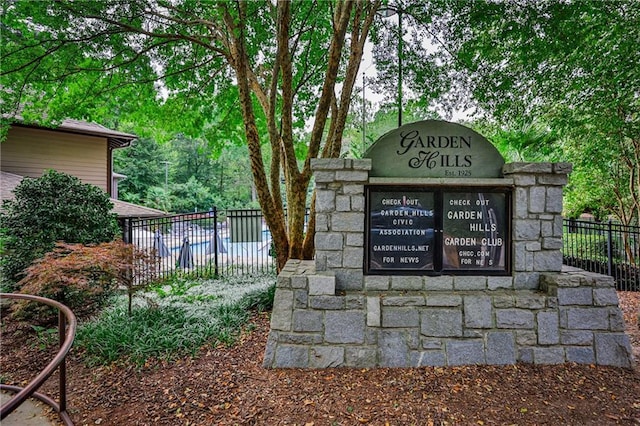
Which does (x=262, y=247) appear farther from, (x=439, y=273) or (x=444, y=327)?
(x=444, y=327)

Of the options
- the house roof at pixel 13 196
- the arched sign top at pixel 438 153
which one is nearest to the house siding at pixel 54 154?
the house roof at pixel 13 196

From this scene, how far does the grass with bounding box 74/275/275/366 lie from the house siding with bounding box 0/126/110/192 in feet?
21.1

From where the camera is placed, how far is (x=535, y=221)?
3264 millimetres

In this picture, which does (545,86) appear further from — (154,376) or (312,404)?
(154,376)

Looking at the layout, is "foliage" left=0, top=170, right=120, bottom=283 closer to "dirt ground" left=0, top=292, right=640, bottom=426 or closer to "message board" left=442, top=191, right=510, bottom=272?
"dirt ground" left=0, top=292, right=640, bottom=426

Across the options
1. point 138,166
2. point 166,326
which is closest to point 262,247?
point 166,326

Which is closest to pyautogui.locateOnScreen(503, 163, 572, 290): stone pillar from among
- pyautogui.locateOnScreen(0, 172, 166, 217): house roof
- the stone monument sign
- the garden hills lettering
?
the stone monument sign

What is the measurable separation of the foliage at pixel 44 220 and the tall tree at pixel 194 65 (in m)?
1.55

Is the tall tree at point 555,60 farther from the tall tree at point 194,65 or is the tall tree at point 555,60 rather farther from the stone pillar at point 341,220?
the stone pillar at point 341,220

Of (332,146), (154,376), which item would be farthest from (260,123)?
(154,376)

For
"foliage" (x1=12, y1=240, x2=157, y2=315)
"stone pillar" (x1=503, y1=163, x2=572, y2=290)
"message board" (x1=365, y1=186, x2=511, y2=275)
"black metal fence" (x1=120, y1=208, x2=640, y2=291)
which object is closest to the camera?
"stone pillar" (x1=503, y1=163, x2=572, y2=290)

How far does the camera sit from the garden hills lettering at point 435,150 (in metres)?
3.40

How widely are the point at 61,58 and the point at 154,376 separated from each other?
483 centimetres

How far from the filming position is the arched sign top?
134 inches
